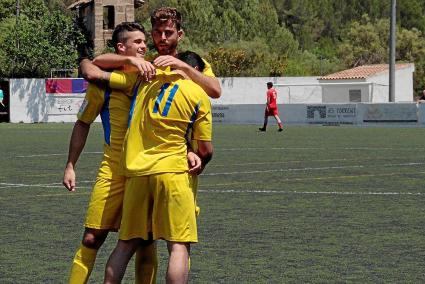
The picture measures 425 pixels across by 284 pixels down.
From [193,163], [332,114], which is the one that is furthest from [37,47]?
[193,163]

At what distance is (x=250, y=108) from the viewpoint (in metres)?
56.3

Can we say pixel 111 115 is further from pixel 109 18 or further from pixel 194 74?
pixel 109 18

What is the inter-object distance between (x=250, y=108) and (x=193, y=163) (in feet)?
162

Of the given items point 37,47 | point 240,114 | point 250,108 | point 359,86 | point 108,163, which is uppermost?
point 37,47

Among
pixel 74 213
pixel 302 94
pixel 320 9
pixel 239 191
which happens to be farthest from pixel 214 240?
pixel 320 9

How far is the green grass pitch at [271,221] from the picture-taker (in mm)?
9359

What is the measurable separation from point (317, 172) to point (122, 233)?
46.0 ft

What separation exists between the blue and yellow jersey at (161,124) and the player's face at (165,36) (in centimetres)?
20

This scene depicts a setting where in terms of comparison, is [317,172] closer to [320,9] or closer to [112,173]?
[112,173]

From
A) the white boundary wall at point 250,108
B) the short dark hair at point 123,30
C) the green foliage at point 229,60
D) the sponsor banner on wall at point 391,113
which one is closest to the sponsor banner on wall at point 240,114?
the white boundary wall at point 250,108

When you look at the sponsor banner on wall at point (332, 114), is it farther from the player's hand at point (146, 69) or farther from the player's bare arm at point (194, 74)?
the player's hand at point (146, 69)

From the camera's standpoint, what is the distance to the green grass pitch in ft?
30.7

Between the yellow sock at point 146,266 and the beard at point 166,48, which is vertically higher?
the beard at point 166,48

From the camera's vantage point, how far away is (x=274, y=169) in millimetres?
21578
